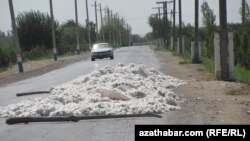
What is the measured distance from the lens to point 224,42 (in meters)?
20.2

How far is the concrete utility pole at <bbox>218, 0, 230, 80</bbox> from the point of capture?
20.0 metres

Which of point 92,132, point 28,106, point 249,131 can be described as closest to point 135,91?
point 28,106

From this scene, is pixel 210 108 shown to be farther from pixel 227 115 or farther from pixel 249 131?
pixel 249 131

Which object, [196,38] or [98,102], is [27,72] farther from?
[98,102]

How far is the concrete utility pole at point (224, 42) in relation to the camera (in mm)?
20031

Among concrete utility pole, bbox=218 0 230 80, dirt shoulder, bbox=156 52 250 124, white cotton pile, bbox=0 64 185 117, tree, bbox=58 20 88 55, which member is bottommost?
tree, bbox=58 20 88 55

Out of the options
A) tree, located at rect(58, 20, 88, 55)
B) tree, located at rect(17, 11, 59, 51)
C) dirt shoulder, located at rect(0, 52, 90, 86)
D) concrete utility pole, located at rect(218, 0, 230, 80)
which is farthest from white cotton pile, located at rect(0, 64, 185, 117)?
tree, located at rect(58, 20, 88, 55)

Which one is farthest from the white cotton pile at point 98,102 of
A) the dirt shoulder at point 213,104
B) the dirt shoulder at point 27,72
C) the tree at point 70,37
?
the tree at point 70,37

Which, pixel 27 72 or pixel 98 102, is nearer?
pixel 98 102

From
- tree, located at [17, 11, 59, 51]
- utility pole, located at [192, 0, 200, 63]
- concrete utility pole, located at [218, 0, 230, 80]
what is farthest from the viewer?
tree, located at [17, 11, 59, 51]

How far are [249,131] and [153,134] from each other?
1.44 metres

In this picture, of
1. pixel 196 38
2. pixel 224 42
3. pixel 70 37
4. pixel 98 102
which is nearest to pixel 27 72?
pixel 196 38

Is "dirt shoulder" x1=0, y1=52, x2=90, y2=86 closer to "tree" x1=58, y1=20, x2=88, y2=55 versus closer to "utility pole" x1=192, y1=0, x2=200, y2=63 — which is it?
"utility pole" x1=192, y1=0, x2=200, y2=63

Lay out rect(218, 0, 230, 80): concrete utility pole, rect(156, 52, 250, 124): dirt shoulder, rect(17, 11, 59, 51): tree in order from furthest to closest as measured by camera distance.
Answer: rect(17, 11, 59, 51): tree, rect(218, 0, 230, 80): concrete utility pole, rect(156, 52, 250, 124): dirt shoulder
